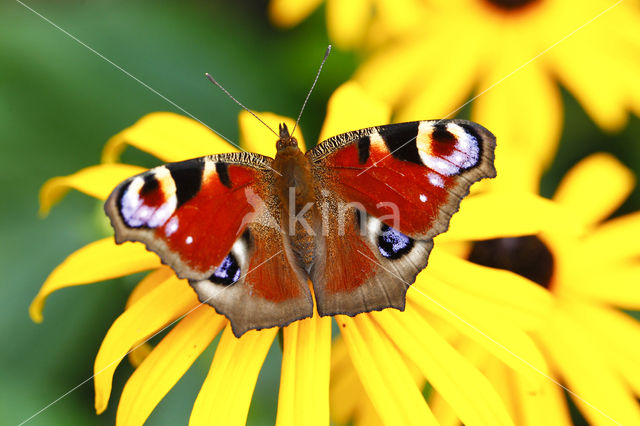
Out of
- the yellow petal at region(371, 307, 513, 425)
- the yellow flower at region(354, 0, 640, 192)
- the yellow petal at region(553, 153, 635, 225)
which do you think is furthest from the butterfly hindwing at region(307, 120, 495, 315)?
the yellow flower at region(354, 0, 640, 192)

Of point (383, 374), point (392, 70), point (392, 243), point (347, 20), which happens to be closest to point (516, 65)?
point (392, 70)

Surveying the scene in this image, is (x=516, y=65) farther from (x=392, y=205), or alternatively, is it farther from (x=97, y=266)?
(x=97, y=266)

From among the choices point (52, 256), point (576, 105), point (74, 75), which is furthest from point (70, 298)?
point (576, 105)

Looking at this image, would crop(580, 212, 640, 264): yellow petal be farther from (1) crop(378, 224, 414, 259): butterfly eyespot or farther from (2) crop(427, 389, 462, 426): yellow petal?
(1) crop(378, 224, 414, 259): butterfly eyespot

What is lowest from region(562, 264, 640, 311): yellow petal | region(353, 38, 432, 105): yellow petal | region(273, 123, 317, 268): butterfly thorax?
region(562, 264, 640, 311): yellow petal

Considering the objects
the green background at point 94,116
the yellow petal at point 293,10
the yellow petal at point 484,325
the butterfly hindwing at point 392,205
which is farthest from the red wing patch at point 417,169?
the yellow petal at point 293,10

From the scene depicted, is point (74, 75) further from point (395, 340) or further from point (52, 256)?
point (395, 340)

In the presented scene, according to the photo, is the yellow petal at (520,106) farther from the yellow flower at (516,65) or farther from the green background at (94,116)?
the green background at (94,116)
